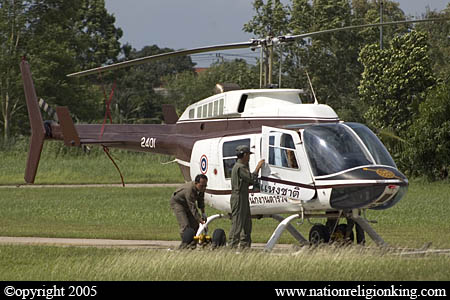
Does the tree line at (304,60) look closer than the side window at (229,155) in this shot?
No

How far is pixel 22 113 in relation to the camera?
7975 centimetres

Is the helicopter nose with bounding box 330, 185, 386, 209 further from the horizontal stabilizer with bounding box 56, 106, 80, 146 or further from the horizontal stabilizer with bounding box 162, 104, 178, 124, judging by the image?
the horizontal stabilizer with bounding box 56, 106, 80, 146

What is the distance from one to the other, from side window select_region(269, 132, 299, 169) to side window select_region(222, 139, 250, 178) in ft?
2.93

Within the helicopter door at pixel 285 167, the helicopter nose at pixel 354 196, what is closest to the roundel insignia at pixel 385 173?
the helicopter nose at pixel 354 196

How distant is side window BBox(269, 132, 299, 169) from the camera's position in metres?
18.9

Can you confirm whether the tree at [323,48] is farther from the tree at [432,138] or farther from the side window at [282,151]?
the side window at [282,151]

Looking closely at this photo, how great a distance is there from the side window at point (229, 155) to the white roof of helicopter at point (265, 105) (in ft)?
2.58

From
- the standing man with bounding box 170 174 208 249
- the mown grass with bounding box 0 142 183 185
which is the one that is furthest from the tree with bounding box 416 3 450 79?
the standing man with bounding box 170 174 208 249

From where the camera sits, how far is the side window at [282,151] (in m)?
18.9

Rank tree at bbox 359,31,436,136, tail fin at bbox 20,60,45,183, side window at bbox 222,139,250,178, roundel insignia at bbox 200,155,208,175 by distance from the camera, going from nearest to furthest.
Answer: side window at bbox 222,139,250,178, roundel insignia at bbox 200,155,208,175, tail fin at bbox 20,60,45,183, tree at bbox 359,31,436,136

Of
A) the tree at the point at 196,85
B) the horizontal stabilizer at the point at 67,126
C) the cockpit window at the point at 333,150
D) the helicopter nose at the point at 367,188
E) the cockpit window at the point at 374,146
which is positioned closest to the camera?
the helicopter nose at the point at 367,188
